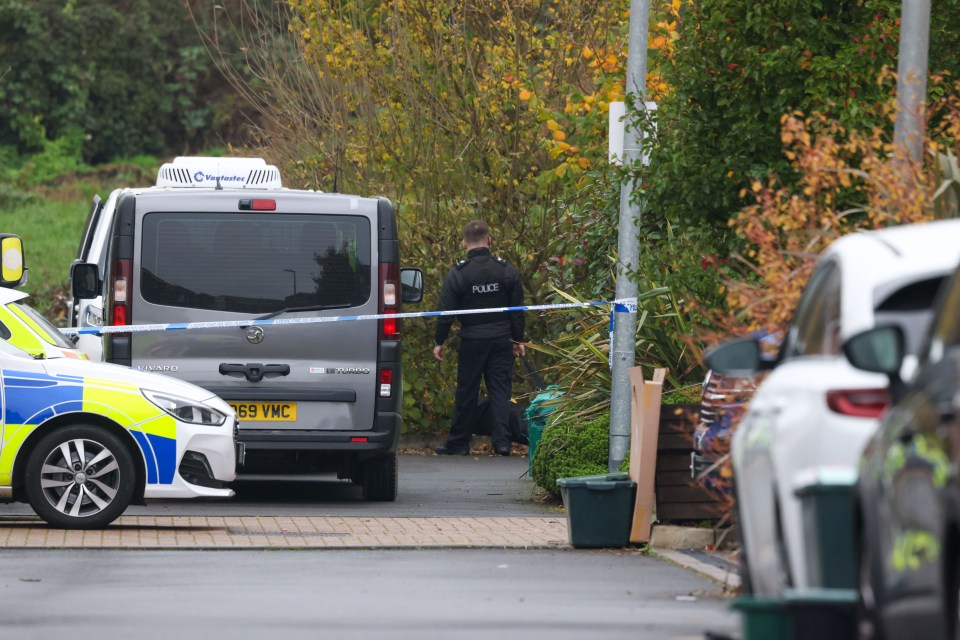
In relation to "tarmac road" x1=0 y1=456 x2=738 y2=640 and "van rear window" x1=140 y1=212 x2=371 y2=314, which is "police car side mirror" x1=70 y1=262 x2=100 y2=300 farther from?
"tarmac road" x1=0 y1=456 x2=738 y2=640

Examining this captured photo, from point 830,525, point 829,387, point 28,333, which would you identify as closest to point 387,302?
point 28,333

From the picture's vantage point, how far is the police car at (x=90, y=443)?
12391 millimetres

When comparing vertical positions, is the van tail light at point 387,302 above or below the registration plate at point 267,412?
above

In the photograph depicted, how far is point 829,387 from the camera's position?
6195mm

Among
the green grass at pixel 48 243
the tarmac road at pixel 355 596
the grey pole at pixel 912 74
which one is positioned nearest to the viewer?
the tarmac road at pixel 355 596

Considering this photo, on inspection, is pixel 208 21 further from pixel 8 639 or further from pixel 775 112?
pixel 8 639

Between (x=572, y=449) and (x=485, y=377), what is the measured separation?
4.74 meters

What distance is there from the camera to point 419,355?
20.5 meters

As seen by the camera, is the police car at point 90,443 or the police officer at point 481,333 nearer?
the police car at point 90,443

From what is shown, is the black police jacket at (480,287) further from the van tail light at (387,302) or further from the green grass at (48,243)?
the green grass at (48,243)

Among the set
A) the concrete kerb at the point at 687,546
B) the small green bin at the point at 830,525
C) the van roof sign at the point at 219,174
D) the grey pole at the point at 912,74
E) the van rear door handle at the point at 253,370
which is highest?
the grey pole at the point at 912,74

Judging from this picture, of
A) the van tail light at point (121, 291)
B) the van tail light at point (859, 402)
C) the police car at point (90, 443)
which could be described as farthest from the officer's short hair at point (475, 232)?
the van tail light at point (859, 402)

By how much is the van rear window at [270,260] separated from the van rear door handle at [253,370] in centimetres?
38

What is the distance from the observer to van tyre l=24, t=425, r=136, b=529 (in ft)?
40.7
